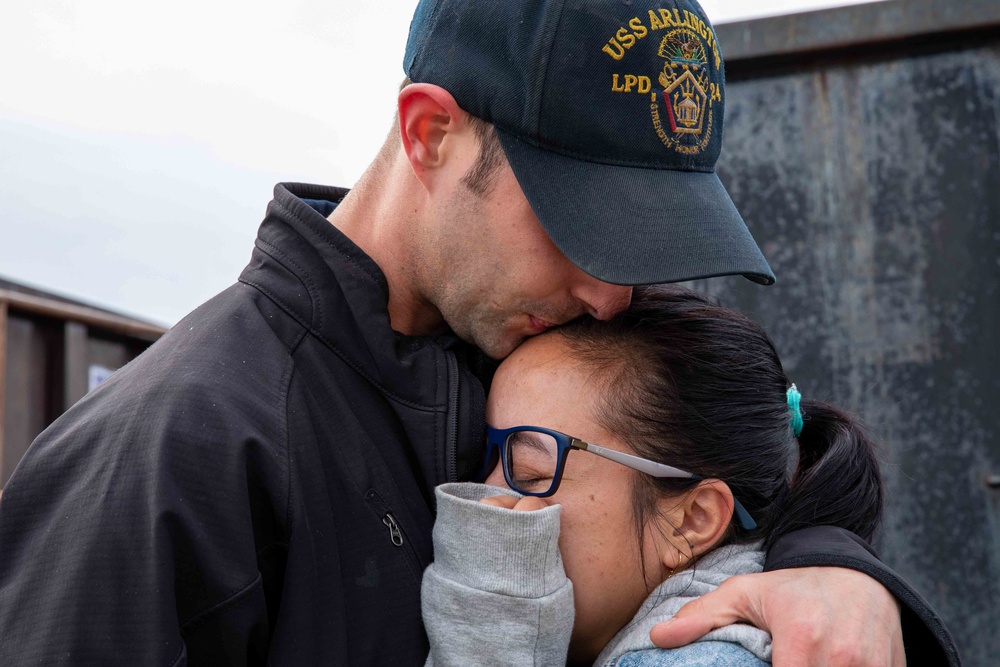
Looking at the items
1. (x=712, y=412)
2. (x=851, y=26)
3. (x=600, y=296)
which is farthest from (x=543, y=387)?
(x=851, y=26)

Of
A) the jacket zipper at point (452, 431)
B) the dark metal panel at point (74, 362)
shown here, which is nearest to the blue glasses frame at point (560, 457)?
the jacket zipper at point (452, 431)

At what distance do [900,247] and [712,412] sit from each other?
1.72m

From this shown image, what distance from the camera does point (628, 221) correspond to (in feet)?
5.20

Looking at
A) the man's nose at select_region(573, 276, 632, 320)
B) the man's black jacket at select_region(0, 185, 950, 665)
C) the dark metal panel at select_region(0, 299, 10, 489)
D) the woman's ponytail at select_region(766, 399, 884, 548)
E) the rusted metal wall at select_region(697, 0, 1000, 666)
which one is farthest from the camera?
the dark metal panel at select_region(0, 299, 10, 489)

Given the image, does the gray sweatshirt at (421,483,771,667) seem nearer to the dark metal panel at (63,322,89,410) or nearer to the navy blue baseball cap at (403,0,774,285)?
the navy blue baseball cap at (403,0,774,285)

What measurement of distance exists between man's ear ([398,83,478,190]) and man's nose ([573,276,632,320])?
31cm

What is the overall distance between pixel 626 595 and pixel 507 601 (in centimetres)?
33

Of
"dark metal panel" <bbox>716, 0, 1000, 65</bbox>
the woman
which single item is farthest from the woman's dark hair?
"dark metal panel" <bbox>716, 0, 1000, 65</bbox>

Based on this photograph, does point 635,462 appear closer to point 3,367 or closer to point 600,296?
point 600,296

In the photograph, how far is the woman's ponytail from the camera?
1.95m

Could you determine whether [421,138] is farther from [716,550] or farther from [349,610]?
[716,550]

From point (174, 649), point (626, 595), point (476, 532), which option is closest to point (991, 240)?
point (626, 595)

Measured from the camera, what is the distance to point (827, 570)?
64.4 inches

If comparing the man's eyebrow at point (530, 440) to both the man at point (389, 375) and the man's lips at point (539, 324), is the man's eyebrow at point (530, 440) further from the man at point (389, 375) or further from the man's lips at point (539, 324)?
the man's lips at point (539, 324)
